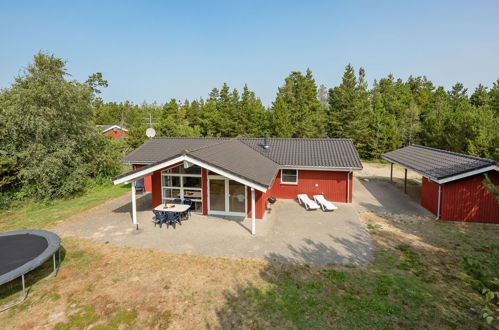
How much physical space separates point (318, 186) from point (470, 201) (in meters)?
6.76

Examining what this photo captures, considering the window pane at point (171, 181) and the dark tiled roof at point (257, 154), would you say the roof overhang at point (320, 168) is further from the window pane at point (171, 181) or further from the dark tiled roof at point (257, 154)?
the window pane at point (171, 181)

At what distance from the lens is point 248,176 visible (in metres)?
10.4

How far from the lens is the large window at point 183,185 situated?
12.5 m

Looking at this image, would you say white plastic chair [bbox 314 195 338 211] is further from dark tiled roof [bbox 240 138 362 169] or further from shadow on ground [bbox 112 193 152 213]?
shadow on ground [bbox 112 193 152 213]

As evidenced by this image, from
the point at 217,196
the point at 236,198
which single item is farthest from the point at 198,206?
the point at 236,198

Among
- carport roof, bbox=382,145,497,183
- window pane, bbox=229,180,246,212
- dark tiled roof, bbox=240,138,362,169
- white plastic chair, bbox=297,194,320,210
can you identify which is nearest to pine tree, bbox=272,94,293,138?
dark tiled roof, bbox=240,138,362,169

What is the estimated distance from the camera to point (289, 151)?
16.9 m

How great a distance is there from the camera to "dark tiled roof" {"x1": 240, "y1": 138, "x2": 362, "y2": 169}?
14.9 meters

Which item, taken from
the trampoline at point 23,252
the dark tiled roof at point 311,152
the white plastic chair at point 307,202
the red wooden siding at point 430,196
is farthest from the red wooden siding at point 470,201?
the trampoline at point 23,252

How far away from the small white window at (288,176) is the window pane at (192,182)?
18.1 feet

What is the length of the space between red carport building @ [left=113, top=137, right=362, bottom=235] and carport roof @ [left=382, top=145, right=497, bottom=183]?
3.18 m

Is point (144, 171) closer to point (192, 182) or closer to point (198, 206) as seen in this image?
point (192, 182)

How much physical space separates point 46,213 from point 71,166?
4166mm

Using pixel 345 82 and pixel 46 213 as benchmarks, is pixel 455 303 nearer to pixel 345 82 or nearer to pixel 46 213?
pixel 46 213
